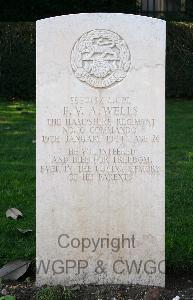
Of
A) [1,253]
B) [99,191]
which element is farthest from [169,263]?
[1,253]

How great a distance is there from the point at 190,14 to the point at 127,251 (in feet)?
45.3

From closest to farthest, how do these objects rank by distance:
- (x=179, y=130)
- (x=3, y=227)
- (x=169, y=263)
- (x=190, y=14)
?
(x=169, y=263) < (x=3, y=227) < (x=179, y=130) < (x=190, y=14)

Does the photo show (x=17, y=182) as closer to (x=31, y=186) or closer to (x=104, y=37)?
(x=31, y=186)

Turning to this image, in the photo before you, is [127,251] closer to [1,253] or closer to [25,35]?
[1,253]

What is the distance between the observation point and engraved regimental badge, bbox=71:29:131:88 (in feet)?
14.1

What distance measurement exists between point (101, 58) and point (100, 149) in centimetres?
57

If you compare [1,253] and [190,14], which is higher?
[190,14]

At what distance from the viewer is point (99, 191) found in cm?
439

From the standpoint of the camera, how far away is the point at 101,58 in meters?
4.34

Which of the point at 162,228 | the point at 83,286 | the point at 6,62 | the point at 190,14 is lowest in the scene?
the point at 83,286

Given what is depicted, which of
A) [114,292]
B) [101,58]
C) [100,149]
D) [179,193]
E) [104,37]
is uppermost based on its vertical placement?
[104,37]

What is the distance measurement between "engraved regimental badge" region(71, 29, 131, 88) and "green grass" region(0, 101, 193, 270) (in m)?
1.36

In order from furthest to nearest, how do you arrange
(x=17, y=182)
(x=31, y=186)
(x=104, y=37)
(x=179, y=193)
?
1. (x=17, y=182)
2. (x=31, y=186)
3. (x=179, y=193)
4. (x=104, y=37)

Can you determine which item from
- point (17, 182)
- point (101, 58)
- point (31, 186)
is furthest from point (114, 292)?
point (17, 182)
